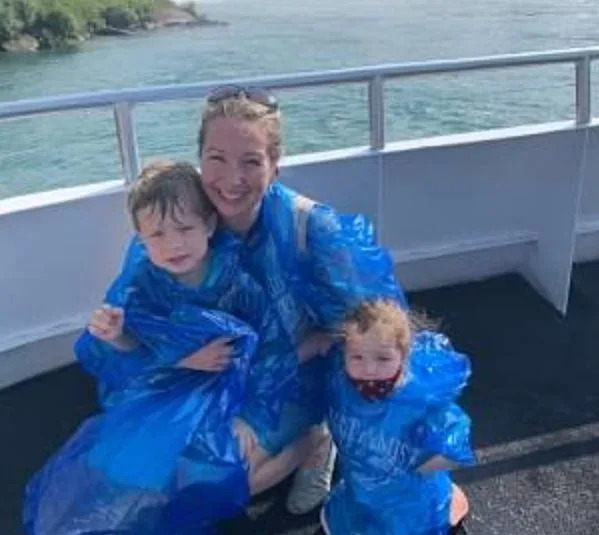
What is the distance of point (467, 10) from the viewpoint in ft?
99.7

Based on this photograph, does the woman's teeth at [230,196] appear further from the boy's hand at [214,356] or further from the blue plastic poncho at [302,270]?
the boy's hand at [214,356]

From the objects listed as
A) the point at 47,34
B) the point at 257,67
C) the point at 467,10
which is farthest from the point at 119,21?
the point at 257,67

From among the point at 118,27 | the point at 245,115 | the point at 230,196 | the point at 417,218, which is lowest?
the point at 118,27

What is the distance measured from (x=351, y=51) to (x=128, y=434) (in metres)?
19.2

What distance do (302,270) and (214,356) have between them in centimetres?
25

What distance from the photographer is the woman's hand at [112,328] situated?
1813 mm

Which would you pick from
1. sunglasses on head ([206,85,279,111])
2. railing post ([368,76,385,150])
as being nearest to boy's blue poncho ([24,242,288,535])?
sunglasses on head ([206,85,279,111])

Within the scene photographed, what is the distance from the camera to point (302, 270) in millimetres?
1865

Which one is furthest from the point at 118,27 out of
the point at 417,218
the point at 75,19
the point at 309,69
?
the point at 417,218

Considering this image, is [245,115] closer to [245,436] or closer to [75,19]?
[245,436]

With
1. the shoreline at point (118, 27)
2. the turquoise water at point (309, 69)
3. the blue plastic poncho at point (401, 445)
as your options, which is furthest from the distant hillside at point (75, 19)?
the blue plastic poncho at point (401, 445)

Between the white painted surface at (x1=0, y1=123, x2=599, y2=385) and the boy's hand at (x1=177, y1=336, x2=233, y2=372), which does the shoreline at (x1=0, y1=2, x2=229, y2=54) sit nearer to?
the white painted surface at (x1=0, y1=123, x2=599, y2=385)

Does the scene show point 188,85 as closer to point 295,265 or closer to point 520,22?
point 295,265

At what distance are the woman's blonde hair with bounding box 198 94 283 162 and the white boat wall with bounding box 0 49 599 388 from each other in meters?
0.72
